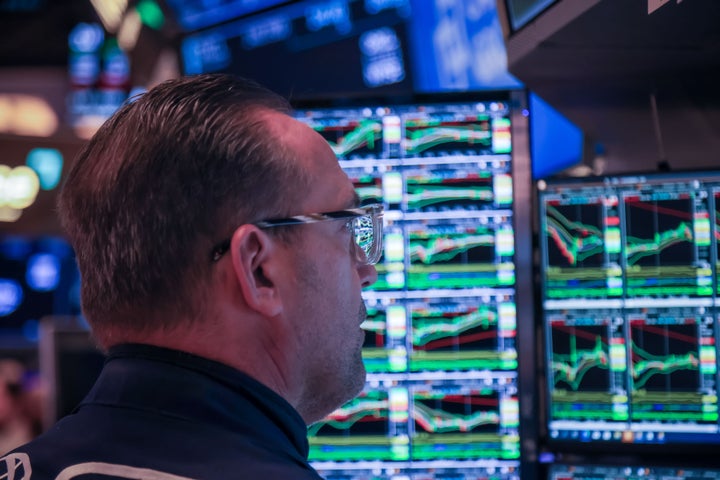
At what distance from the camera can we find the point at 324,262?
1166 mm

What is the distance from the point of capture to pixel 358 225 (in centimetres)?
125

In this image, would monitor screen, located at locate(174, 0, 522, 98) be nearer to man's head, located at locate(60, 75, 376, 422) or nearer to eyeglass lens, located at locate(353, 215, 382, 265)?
eyeglass lens, located at locate(353, 215, 382, 265)

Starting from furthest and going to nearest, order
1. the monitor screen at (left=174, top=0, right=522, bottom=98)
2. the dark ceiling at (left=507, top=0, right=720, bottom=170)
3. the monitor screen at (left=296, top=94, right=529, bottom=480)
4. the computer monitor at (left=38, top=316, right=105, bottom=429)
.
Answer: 1. the computer monitor at (left=38, top=316, right=105, bottom=429)
2. the monitor screen at (left=174, top=0, right=522, bottom=98)
3. the monitor screen at (left=296, top=94, right=529, bottom=480)
4. the dark ceiling at (left=507, top=0, right=720, bottom=170)

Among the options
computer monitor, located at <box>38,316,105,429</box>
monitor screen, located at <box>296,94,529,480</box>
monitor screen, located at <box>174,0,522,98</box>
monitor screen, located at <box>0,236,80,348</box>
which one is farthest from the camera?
monitor screen, located at <box>0,236,80,348</box>

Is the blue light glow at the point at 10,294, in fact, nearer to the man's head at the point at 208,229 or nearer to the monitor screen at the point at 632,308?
the monitor screen at the point at 632,308

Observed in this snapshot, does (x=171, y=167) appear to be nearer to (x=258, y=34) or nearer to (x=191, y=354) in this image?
(x=191, y=354)

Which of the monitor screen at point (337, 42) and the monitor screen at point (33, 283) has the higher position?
the monitor screen at point (337, 42)

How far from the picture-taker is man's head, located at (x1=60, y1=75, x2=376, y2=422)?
1.05 metres

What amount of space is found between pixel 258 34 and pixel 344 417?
5.83 ft

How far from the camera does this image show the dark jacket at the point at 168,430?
920 mm

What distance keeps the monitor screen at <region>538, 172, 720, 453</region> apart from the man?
0.73 metres

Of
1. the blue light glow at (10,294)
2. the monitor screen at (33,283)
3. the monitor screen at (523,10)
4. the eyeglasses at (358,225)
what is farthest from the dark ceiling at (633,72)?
the blue light glow at (10,294)

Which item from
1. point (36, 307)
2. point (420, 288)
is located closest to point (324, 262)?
point (420, 288)

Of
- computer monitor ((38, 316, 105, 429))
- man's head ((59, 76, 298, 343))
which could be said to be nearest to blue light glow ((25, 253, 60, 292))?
computer monitor ((38, 316, 105, 429))
